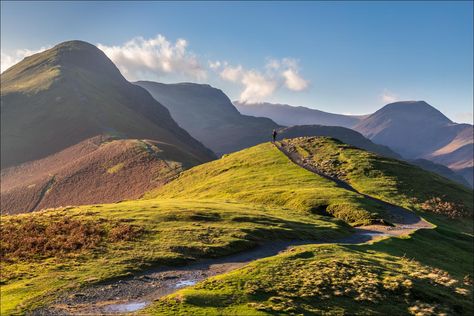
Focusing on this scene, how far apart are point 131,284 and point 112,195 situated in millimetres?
130737

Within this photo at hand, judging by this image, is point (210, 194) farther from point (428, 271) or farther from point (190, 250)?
point (428, 271)

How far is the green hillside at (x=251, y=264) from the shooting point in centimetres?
3080

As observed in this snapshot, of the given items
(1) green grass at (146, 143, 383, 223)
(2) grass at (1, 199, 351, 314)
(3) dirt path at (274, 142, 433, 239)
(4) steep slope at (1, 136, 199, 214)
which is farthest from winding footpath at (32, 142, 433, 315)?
(4) steep slope at (1, 136, 199, 214)

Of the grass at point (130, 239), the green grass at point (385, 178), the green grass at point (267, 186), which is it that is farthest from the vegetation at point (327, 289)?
the green grass at point (385, 178)

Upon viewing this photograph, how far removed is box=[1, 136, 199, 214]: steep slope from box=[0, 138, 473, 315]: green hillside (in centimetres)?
8677

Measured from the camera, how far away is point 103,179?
572 ft

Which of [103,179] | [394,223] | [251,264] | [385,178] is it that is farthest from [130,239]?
[103,179]

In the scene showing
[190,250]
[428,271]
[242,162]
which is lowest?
[428,271]

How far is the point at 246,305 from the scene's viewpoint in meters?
28.4

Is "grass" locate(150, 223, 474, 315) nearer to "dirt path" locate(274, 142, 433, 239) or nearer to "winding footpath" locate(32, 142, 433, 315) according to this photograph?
"winding footpath" locate(32, 142, 433, 315)

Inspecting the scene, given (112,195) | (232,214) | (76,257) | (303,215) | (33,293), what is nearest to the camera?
(33,293)

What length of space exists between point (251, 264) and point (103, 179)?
148045 mm

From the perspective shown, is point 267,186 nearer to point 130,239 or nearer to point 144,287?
point 130,239

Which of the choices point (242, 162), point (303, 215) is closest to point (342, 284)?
point (303, 215)
